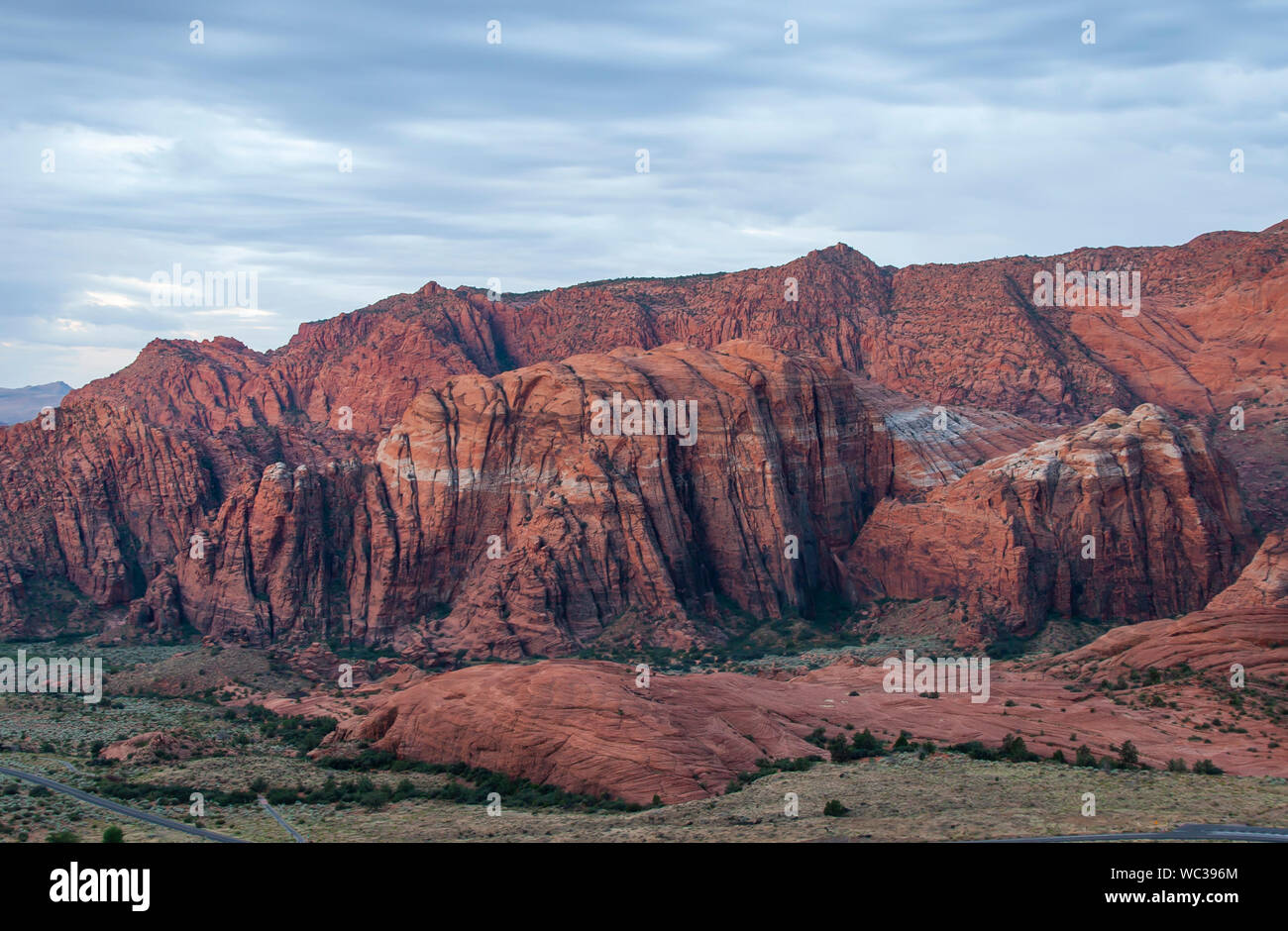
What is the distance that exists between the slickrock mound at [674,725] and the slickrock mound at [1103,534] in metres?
25.6

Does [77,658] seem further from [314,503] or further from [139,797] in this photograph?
[139,797]

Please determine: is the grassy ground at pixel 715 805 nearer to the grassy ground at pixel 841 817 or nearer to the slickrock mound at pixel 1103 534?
the grassy ground at pixel 841 817

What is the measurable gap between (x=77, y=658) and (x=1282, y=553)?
2849 inches

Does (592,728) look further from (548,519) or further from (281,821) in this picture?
(548,519)

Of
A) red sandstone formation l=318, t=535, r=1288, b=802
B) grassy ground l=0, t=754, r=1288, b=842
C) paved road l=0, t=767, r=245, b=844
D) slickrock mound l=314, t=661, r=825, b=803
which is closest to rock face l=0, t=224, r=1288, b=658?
red sandstone formation l=318, t=535, r=1288, b=802

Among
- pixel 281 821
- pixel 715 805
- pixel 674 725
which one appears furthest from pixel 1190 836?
pixel 281 821

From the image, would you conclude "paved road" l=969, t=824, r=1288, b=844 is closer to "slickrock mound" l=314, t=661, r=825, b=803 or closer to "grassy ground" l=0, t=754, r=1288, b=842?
"grassy ground" l=0, t=754, r=1288, b=842

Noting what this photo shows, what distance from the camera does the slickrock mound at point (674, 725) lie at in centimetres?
4012

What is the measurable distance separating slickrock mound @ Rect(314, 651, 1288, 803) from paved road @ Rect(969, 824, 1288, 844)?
1163 centimetres

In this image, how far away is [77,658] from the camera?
239ft

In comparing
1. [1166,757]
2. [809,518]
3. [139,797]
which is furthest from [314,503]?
[1166,757]

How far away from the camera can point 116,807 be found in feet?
122

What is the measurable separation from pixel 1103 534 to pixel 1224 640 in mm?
27420

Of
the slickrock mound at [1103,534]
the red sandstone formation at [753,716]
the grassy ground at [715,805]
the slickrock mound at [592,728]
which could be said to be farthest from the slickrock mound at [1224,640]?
the slickrock mound at [1103,534]
